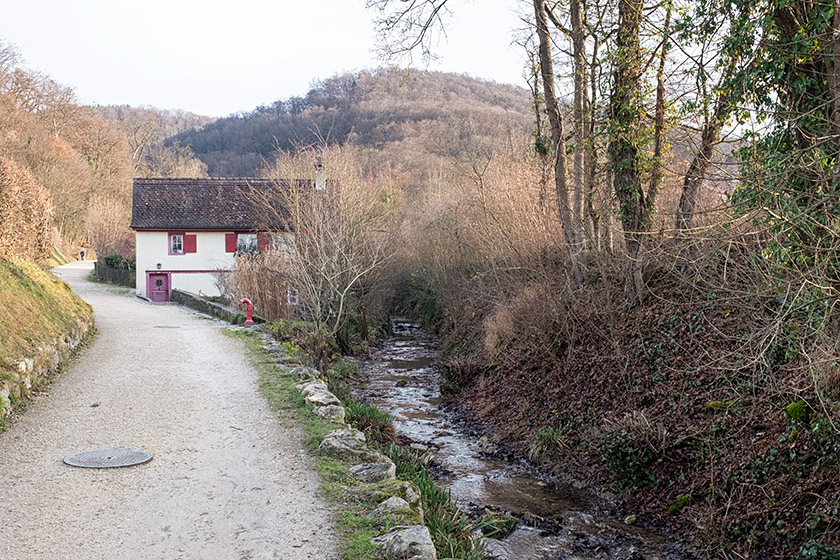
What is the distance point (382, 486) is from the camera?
278 inches

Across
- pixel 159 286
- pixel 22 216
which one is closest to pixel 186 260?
pixel 159 286

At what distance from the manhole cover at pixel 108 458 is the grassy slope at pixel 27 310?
2.69 meters

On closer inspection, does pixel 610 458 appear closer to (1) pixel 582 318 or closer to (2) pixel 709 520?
(2) pixel 709 520

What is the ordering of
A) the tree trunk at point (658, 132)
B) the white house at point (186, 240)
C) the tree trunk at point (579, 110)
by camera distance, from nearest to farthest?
the tree trunk at point (658, 132) < the tree trunk at point (579, 110) < the white house at point (186, 240)

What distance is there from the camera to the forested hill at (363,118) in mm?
48156

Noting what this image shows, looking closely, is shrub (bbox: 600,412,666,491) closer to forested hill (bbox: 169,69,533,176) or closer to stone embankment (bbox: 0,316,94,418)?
stone embankment (bbox: 0,316,94,418)

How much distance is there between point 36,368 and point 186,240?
22993mm

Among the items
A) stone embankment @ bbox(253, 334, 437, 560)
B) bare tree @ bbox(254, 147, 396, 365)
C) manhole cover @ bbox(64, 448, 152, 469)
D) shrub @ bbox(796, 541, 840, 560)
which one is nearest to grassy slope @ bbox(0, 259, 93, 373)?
manhole cover @ bbox(64, 448, 152, 469)

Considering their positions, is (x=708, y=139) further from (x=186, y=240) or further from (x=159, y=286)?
(x=159, y=286)

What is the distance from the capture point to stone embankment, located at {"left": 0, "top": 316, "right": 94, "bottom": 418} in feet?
30.5

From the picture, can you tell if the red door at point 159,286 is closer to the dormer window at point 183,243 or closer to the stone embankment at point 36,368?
the dormer window at point 183,243

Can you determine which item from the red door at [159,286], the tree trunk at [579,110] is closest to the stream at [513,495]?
the tree trunk at [579,110]

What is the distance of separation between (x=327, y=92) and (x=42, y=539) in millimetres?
62652

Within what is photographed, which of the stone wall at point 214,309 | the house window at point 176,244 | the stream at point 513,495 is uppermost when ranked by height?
the house window at point 176,244
